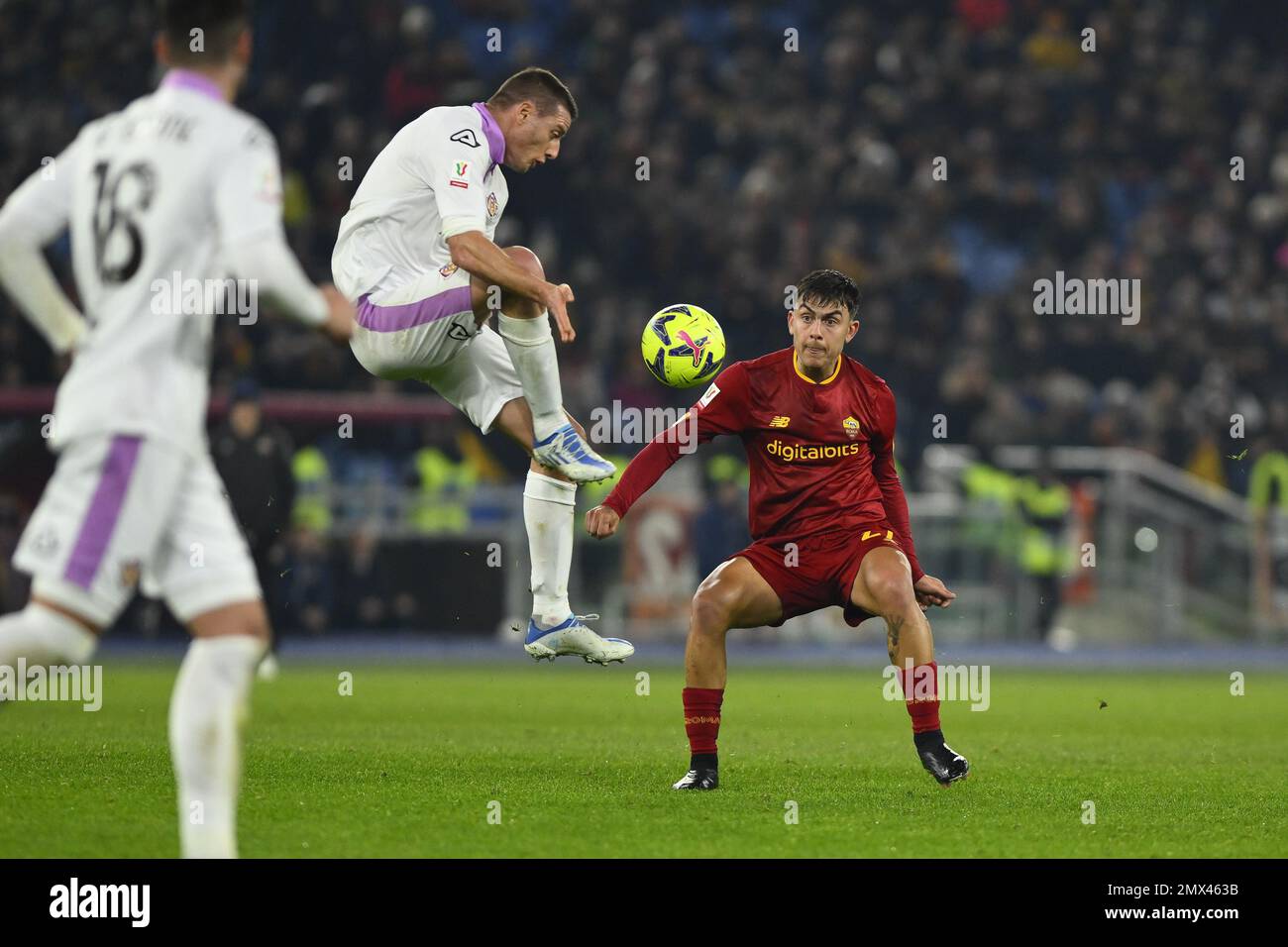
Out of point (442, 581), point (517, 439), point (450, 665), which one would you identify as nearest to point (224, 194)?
point (517, 439)

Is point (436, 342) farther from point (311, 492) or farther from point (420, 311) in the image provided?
point (311, 492)

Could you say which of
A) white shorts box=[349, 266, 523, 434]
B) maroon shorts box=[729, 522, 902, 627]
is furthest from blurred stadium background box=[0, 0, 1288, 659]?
maroon shorts box=[729, 522, 902, 627]

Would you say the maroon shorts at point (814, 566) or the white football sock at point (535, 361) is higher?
the white football sock at point (535, 361)

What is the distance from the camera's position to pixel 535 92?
7.38 metres

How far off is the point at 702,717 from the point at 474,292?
6.35ft

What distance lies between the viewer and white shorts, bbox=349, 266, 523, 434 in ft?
23.7

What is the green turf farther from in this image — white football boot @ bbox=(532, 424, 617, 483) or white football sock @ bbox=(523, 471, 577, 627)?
white football boot @ bbox=(532, 424, 617, 483)

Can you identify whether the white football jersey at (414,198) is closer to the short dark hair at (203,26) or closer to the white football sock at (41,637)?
the short dark hair at (203,26)

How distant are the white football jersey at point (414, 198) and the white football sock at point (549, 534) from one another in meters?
1.09

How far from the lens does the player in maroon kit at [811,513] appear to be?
7230 millimetres

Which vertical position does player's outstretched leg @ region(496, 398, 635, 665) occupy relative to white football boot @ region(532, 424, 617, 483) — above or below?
below

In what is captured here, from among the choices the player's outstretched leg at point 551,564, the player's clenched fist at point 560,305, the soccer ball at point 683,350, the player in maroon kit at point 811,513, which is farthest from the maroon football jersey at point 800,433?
the player's clenched fist at point 560,305

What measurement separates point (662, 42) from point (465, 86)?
3972mm

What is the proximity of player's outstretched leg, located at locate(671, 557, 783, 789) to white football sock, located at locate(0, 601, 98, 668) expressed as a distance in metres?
3.06
